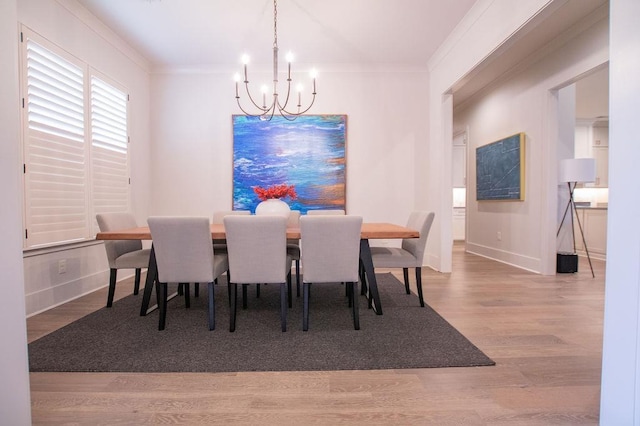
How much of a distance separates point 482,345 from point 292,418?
1325mm

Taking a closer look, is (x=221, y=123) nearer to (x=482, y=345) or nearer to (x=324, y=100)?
(x=324, y=100)

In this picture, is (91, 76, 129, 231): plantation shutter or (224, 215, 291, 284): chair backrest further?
(91, 76, 129, 231): plantation shutter

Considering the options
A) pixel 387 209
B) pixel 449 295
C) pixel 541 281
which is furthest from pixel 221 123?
pixel 541 281

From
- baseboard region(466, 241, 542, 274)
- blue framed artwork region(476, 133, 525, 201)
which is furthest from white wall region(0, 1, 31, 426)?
blue framed artwork region(476, 133, 525, 201)

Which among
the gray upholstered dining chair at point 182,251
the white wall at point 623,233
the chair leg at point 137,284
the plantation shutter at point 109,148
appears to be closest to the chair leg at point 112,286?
the chair leg at point 137,284

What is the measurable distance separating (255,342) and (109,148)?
2.86 m

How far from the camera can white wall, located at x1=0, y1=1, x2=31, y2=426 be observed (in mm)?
978

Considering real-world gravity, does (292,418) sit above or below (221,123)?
below

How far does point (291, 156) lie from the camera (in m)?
4.25

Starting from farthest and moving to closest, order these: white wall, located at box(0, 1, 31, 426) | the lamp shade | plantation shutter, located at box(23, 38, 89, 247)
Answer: the lamp shade < plantation shutter, located at box(23, 38, 89, 247) < white wall, located at box(0, 1, 31, 426)

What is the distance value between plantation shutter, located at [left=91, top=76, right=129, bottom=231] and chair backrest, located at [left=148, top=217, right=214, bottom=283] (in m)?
1.65

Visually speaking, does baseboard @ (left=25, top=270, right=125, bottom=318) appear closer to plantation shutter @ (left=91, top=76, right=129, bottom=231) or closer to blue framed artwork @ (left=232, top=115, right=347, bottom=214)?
plantation shutter @ (left=91, top=76, right=129, bottom=231)

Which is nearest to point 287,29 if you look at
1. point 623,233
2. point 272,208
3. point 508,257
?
point 272,208

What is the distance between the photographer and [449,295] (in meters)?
3.03
